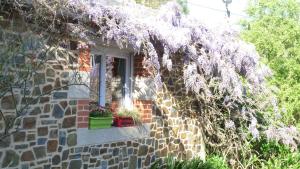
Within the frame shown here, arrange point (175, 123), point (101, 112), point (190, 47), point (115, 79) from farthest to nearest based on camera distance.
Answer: point (175, 123) → point (190, 47) → point (115, 79) → point (101, 112)

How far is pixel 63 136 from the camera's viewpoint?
5773 millimetres

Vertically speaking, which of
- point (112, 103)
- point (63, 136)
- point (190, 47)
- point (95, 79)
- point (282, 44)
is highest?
point (282, 44)

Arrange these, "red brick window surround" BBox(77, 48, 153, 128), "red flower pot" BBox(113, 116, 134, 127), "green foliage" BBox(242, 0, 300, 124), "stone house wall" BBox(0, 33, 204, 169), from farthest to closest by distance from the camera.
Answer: "green foliage" BBox(242, 0, 300, 124) → "red flower pot" BBox(113, 116, 134, 127) → "red brick window surround" BBox(77, 48, 153, 128) → "stone house wall" BBox(0, 33, 204, 169)

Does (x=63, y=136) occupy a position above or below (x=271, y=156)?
above

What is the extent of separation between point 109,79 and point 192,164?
237 centimetres

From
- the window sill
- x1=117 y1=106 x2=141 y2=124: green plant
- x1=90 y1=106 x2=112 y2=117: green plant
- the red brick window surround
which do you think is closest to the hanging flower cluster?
the red brick window surround

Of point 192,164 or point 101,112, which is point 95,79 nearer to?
point 101,112

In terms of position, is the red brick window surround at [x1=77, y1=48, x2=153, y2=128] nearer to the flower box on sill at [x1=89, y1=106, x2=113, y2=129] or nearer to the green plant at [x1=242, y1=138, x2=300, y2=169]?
the flower box on sill at [x1=89, y1=106, x2=113, y2=129]

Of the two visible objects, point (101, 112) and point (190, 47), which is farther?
point (190, 47)

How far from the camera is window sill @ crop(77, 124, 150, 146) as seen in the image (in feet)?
20.0

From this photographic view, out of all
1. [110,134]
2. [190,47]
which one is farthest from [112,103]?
[190,47]

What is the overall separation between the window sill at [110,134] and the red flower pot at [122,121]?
75 millimetres

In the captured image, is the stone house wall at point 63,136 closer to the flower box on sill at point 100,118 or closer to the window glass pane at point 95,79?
the flower box on sill at point 100,118

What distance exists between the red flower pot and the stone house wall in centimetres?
28
